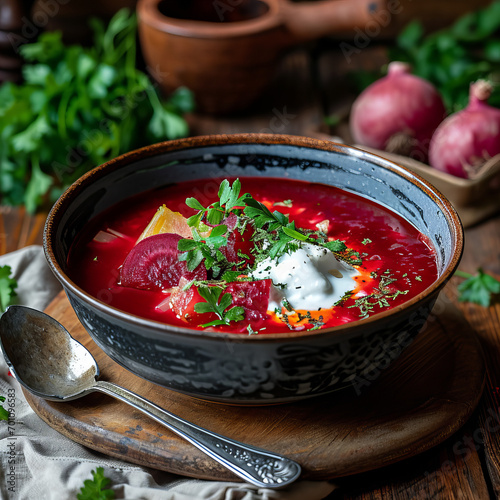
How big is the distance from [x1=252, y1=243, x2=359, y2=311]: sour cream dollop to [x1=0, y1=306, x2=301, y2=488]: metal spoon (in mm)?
323

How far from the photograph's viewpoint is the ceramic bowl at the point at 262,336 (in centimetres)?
127

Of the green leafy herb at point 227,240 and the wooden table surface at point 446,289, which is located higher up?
the green leafy herb at point 227,240

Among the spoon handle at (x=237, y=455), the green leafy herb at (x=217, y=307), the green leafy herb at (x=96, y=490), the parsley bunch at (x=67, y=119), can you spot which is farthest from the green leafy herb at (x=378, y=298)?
the parsley bunch at (x=67, y=119)

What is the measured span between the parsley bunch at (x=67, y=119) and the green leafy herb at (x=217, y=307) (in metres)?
1.40

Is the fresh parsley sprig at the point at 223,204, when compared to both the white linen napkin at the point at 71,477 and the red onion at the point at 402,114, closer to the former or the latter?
the white linen napkin at the point at 71,477

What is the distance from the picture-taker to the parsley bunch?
2.76 meters

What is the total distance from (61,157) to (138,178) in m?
0.99

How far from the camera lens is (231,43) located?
9.82 feet

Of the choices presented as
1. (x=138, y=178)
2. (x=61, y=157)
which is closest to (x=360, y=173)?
(x=138, y=178)

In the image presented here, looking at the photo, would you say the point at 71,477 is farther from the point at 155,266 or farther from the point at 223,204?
the point at 223,204

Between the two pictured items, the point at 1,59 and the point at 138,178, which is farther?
the point at 1,59

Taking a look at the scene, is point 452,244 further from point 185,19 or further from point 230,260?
point 185,19

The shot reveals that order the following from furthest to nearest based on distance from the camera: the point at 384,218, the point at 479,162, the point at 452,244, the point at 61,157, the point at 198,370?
the point at 61,157 → the point at 479,162 → the point at 384,218 → the point at 452,244 → the point at 198,370

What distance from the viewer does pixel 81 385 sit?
158 centimetres
